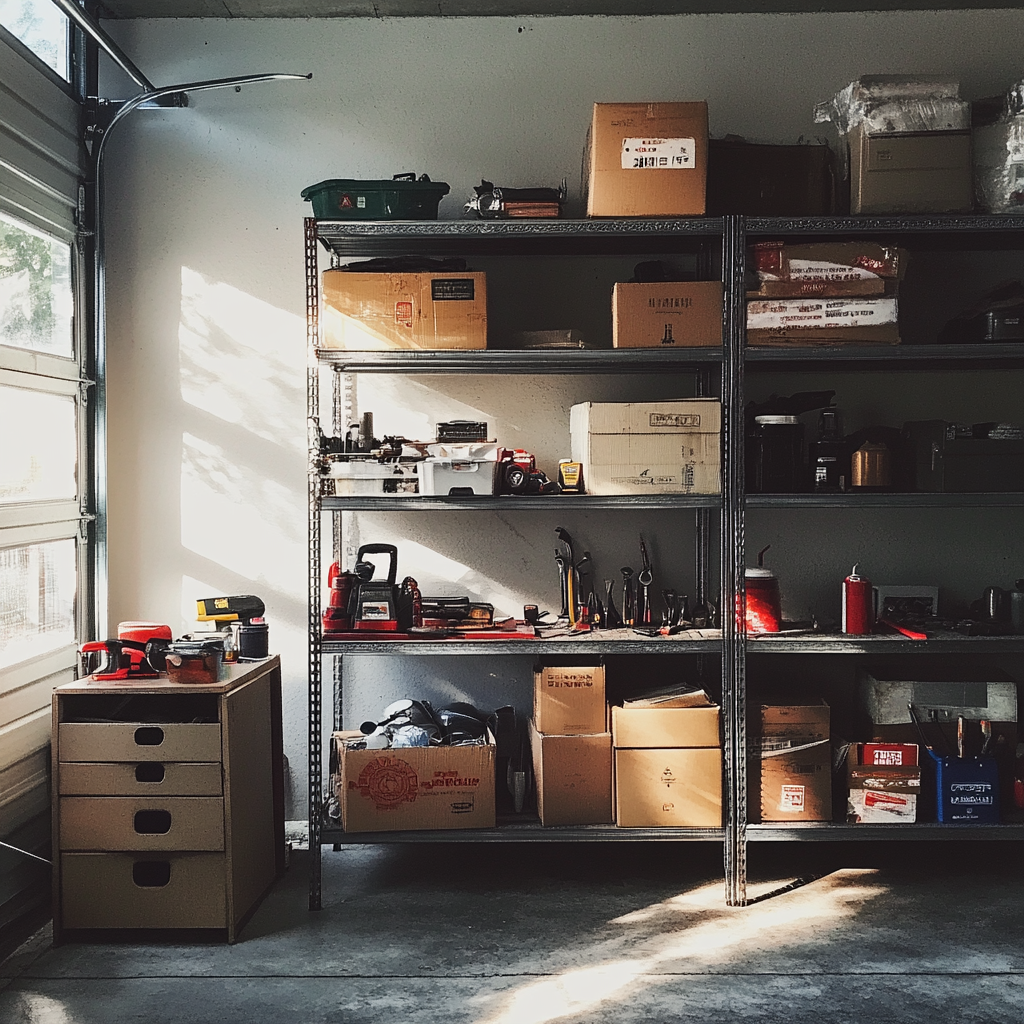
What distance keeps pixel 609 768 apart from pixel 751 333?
1.53 metres

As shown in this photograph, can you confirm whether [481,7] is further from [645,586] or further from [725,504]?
[645,586]

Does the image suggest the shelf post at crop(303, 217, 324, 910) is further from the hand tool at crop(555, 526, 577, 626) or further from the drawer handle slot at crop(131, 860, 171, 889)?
the hand tool at crop(555, 526, 577, 626)

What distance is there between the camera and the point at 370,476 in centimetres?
320

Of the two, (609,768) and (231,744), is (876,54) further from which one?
(231,744)

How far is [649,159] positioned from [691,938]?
2474mm

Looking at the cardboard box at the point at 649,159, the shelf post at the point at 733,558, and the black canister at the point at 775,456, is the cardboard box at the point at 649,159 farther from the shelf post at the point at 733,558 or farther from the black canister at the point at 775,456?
the black canister at the point at 775,456

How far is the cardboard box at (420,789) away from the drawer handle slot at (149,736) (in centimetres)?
59

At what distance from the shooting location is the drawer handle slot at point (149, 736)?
291 centimetres

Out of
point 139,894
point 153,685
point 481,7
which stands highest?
point 481,7

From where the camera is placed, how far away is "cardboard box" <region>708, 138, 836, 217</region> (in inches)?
128

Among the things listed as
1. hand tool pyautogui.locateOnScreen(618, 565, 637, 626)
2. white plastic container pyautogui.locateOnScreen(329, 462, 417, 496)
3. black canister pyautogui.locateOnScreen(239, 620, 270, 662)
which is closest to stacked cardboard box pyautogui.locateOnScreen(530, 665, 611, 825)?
hand tool pyautogui.locateOnScreen(618, 565, 637, 626)

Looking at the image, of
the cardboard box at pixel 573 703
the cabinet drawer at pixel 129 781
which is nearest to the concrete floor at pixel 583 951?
the cabinet drawer at pixel 129 781

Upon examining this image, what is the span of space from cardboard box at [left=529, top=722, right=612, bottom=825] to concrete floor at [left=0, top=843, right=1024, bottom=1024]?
0.30 m

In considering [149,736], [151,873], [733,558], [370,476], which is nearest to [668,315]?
[733,558]
